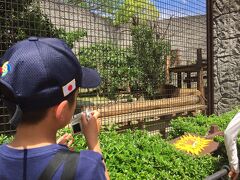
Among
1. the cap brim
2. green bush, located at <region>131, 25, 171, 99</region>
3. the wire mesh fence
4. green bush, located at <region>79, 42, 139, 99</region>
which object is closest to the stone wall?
the wire mesh fence

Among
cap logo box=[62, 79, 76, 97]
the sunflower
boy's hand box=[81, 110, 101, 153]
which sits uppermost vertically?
cap logo box=[62, 79, 76, 97]

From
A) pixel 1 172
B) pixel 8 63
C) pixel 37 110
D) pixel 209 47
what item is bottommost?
pixel 1 172

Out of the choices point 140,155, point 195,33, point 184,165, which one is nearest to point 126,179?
point 140,155

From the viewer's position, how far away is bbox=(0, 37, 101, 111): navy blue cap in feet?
3.97

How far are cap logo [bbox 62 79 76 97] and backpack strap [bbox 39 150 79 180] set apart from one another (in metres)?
0.21

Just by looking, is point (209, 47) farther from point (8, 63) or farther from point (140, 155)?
point (8, 63)

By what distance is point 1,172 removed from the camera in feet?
4.02

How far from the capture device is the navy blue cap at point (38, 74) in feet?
3.97

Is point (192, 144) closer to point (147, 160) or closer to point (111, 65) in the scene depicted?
point (147, 160)

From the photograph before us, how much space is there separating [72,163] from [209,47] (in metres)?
5.72

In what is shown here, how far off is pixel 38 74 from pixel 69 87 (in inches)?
4.9

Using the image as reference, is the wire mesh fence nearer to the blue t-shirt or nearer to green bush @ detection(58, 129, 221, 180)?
green bush @ detection(58, 129, 221, 180)

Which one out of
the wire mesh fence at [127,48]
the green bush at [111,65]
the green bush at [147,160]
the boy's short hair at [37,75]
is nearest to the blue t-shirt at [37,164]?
the boy's short hair at [37,75]

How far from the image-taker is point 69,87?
1.28 metres
